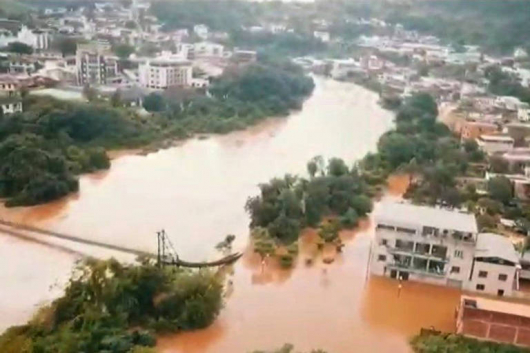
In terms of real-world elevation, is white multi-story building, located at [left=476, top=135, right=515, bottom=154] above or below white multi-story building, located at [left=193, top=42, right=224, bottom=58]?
below

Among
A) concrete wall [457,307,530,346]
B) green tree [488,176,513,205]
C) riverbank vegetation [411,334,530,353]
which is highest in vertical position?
green tree [488,176,513,205]

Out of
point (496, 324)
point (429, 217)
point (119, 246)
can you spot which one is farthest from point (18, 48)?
point (496, 324)

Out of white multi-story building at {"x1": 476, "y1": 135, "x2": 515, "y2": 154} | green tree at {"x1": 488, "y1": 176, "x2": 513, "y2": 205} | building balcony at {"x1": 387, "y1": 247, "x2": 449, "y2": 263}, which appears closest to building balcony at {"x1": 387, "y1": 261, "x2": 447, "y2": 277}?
building balcony at {"x1": 387, "y1": 247, "x2": 449, "y2": 263}

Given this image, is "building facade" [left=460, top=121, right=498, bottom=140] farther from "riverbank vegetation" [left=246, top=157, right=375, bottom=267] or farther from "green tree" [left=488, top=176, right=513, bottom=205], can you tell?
"riverbank vegetation" [left=246, top=157, right=375, bottom=267]

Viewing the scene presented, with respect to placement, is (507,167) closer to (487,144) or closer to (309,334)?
(487,144)

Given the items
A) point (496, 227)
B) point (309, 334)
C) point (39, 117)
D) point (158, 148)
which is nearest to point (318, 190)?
point (496, 227)

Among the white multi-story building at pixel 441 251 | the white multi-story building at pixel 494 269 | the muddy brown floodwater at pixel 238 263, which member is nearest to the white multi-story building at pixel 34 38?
the muddy brown floodwater at pixel 238 263

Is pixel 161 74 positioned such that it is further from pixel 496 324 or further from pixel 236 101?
pixel 496 324
